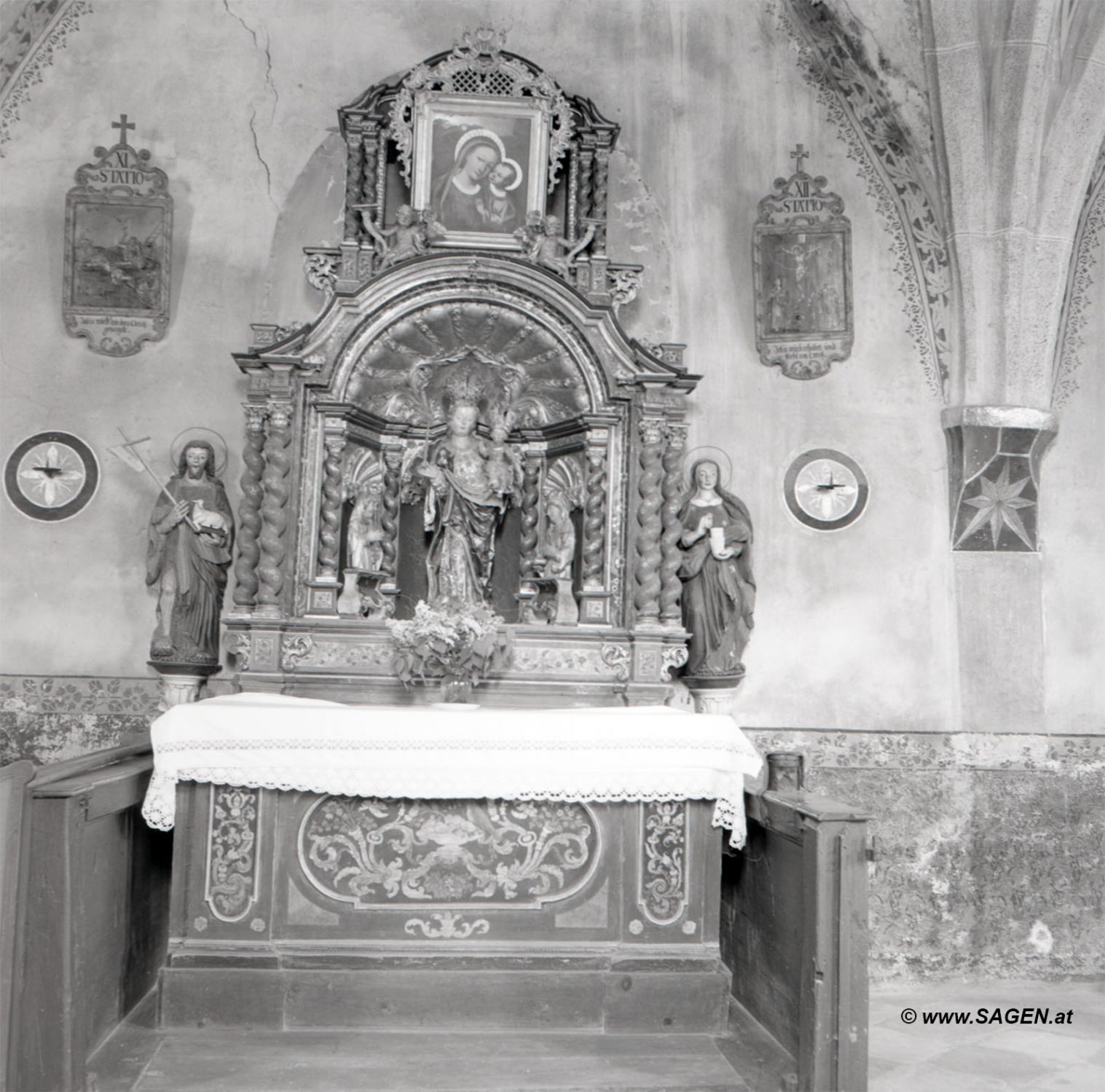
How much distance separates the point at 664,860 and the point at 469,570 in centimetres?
209

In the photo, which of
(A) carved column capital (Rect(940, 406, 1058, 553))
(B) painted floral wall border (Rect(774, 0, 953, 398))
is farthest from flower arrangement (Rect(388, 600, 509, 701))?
(B) painted floral wall border (Rect(774, 0, 953, 398))

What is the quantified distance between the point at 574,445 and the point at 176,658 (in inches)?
105

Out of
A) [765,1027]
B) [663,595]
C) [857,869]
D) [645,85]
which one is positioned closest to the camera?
[857,869]

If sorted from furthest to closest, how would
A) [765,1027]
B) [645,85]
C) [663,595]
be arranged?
1. [645,85]
2. [663,595]
3. [765,1027]

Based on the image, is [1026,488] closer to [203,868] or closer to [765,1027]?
[765,1027]

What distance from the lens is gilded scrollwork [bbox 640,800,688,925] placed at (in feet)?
20.4

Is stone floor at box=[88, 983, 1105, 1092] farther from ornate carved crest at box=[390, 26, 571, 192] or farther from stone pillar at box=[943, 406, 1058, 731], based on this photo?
Answer: ornate carved crest at box=[390, 26, 571, 192]

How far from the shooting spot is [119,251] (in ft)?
26.2

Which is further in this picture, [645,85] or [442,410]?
[645,85]

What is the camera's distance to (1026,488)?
321 inches

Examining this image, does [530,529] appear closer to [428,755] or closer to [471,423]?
[471,423]

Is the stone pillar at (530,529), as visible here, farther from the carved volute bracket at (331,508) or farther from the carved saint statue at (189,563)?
the carved saint statue at (189,563)

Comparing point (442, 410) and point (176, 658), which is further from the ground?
point (442, 410)

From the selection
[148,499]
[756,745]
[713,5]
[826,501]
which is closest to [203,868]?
[148,499]
